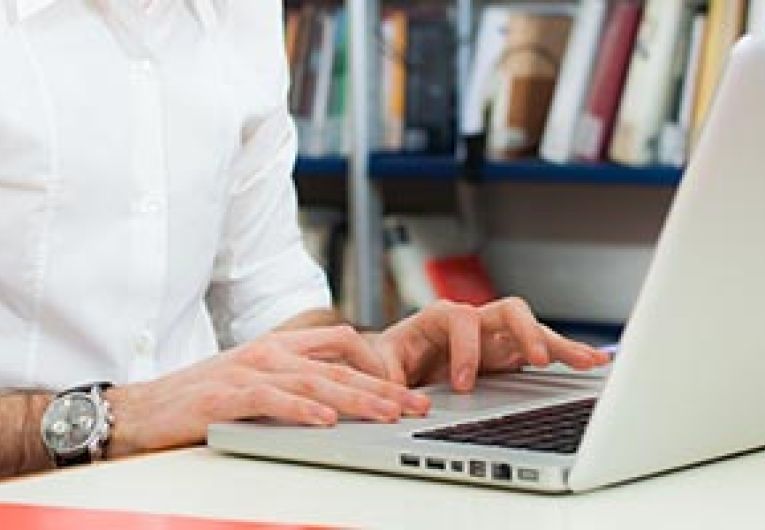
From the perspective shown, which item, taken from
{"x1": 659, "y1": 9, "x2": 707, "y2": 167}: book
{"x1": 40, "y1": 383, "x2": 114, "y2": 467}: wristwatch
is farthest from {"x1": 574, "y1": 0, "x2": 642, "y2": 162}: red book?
{"x1": 40, "y1": 383, "x2": 114, "y2": 467}: wristwatch

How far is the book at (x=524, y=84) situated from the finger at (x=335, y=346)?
1685mm

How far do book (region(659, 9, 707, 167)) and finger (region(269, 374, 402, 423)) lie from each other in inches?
64.8

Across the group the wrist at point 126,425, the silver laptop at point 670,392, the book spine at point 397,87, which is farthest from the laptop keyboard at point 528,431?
the book spine at point 397,87

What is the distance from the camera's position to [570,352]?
1.12 m

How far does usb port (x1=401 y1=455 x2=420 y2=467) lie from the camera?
2.81ft

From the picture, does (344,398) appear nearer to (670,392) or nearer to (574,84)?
(670,392)

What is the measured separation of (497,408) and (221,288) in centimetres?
65

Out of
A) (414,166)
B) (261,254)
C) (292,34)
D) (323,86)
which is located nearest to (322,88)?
(323,86)

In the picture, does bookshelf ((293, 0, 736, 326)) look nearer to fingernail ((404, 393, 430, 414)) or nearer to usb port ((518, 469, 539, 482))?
fingernail ((404, 393, 430, 414))

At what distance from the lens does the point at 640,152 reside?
8.52 feet

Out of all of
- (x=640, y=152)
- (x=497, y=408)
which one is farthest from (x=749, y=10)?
(x=497, y=408)

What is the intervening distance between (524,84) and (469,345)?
167 centimetres

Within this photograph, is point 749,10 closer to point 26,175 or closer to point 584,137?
point 584,137

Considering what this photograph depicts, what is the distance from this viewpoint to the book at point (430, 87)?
2.84 metres
